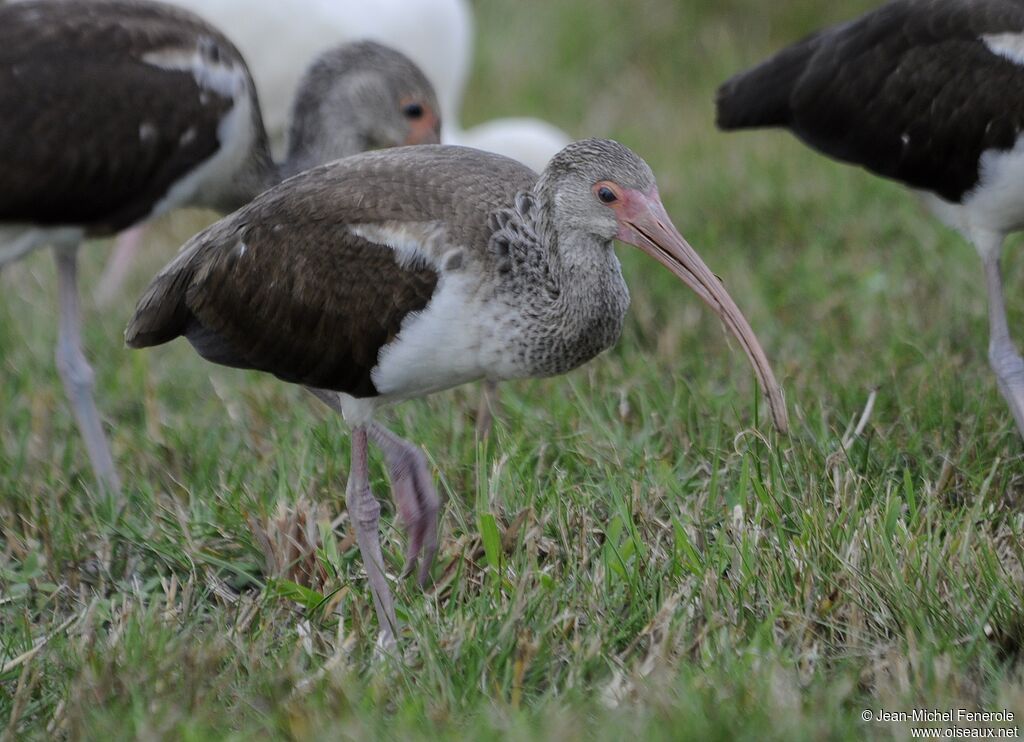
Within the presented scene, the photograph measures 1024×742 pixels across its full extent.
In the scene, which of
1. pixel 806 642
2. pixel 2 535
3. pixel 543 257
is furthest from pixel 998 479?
pixel 2 535

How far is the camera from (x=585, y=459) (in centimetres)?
436

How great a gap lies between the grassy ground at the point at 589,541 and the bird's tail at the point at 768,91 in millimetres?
793

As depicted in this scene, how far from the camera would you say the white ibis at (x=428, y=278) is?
371 cm

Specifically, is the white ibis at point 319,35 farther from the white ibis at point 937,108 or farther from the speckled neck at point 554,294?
the speckled neck at point 554,294

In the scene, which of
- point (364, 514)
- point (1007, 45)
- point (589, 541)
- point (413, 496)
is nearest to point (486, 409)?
point (413, 496)

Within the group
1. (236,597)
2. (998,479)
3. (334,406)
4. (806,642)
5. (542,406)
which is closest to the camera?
(806,642)

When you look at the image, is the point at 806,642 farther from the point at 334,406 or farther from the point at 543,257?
the point at 334,406

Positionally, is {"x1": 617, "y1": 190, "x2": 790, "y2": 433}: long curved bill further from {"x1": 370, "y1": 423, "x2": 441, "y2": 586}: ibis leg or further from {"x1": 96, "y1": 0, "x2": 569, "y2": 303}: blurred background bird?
{"x1": 96, "y1": 0, "x2": 569, "y2": 303}: blurred background bird

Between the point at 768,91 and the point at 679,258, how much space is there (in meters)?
1.60

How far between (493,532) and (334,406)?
3.18 feet

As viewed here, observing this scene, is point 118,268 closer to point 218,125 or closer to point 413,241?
point 218,125

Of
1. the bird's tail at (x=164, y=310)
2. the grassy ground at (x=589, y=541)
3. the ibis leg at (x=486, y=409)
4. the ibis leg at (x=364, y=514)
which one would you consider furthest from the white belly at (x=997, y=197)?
the bird's tail at (x=164, y=310)

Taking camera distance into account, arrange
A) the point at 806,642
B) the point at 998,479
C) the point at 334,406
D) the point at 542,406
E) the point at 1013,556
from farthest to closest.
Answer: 1. the point at 542,406
2. the point at 334,406
3. the point at 998,479
4. the point at 1013,556
5. the point at 806,642

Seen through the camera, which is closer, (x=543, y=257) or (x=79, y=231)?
(x=543, y=257)
